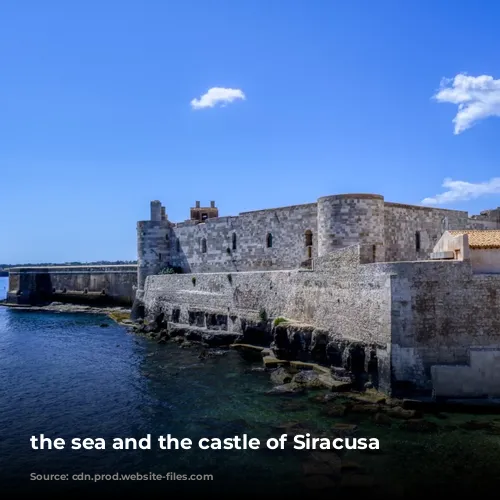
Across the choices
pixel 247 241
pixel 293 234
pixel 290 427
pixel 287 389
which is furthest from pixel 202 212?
pixel 290 427

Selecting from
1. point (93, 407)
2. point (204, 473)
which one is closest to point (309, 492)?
point (204, 473)

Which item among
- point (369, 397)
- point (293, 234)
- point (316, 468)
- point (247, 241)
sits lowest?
point (316, 468)

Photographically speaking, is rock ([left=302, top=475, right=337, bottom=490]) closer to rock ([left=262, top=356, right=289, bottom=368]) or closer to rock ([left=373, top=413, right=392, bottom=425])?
rock ([left=373, top=413, right=392, bottom=425])

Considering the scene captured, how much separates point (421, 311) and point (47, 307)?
44.3m

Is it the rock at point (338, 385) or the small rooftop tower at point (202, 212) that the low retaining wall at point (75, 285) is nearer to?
the small rooftop tower at point (202, 212)

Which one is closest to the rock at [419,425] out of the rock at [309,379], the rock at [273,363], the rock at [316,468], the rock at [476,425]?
the rock at [476,425]

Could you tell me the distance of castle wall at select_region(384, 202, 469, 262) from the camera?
26766mm

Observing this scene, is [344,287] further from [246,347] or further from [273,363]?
[246,347]

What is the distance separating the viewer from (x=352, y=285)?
1858cm

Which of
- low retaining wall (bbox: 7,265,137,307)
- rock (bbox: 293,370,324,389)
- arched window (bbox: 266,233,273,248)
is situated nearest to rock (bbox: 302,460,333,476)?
rock (bbox: 293,370,324,389)

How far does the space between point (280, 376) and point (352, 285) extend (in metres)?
4.33

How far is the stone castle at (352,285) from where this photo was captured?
1527 centimetres

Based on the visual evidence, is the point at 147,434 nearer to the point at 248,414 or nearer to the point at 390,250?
the point at 248,414

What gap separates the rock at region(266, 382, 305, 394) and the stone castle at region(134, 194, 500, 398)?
6.60 ft
